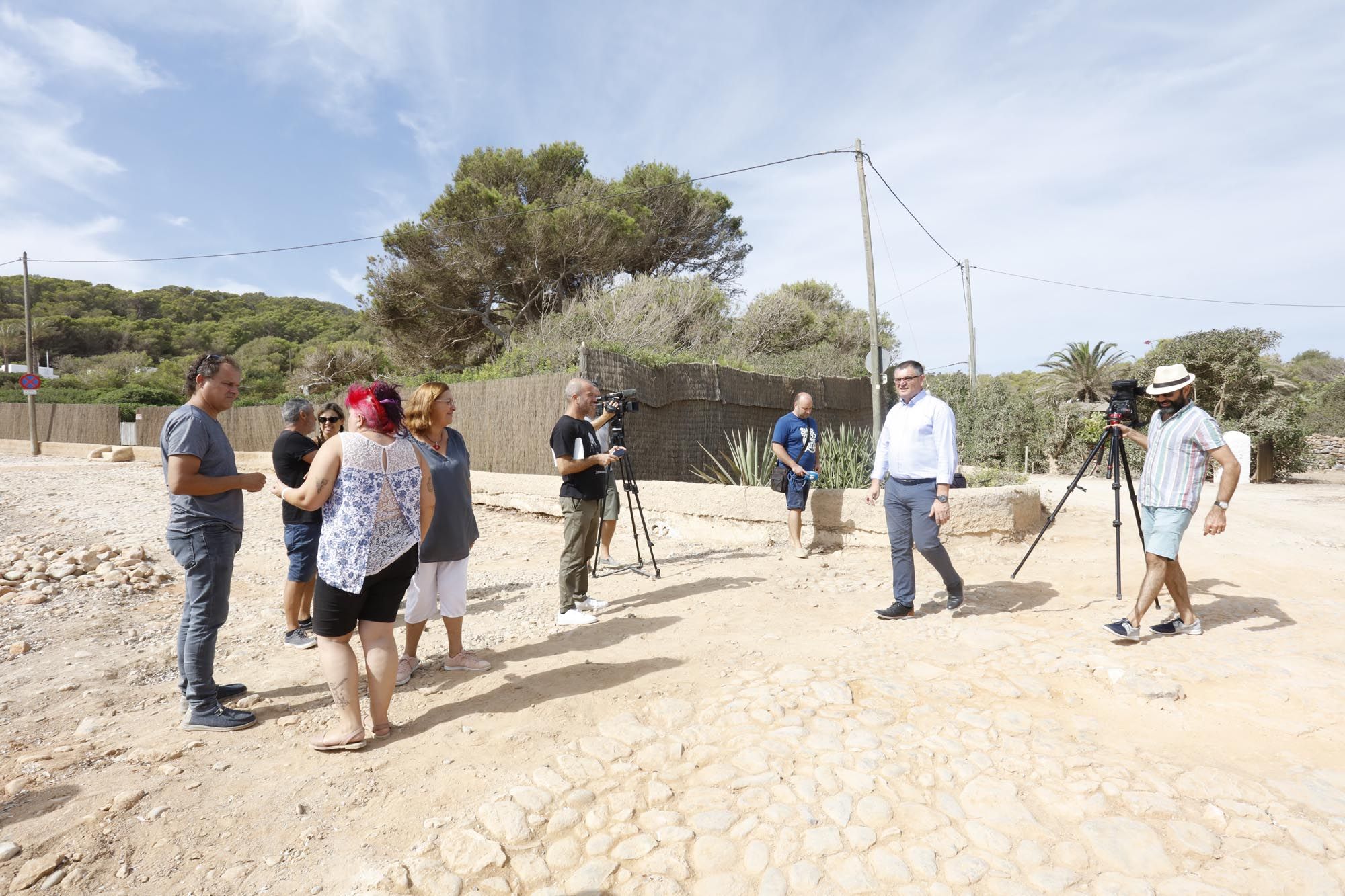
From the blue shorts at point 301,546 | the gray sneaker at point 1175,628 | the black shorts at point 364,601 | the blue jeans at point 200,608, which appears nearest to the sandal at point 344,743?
the black shorts at point 364,601

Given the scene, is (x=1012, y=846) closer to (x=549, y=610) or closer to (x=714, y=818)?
(x=714, y=818)

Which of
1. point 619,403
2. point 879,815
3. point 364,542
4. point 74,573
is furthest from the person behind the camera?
point 619,403

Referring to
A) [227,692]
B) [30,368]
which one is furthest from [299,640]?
[30,368]

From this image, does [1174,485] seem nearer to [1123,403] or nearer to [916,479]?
[1123,403]

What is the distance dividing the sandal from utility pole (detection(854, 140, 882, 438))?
8211mm

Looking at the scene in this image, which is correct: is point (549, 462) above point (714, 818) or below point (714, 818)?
above

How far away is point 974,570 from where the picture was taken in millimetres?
5777

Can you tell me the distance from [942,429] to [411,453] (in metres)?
3.14

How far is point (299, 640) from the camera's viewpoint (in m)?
4.24

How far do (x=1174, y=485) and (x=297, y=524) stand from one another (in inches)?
194

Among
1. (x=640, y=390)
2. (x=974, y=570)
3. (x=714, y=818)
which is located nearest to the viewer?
(x=714, y=818)

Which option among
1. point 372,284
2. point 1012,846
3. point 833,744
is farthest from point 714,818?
point 372,284

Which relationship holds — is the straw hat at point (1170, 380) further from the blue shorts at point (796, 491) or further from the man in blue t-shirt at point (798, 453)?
the blue shorts at point (796, 491)

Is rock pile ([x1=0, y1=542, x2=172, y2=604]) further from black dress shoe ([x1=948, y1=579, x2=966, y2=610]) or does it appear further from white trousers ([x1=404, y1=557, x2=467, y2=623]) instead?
black dress shoe ([x1=948, y1=579, x2=966, y2=610])
